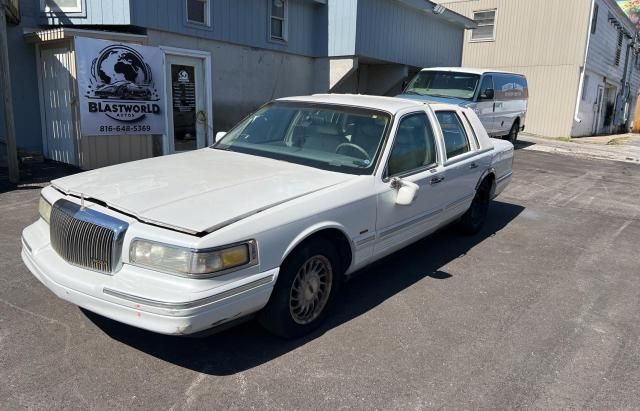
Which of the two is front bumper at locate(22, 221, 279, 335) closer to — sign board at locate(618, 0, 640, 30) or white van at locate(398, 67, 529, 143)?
white van at locate(398, 67, 529, 143)

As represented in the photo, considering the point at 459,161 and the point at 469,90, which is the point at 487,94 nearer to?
the point at 469,90

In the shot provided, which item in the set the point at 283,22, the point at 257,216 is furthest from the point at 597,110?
the point at 257,216

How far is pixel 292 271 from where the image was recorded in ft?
10.7

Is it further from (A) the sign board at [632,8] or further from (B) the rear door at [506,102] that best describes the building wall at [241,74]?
(A) the sign board at [632,8]

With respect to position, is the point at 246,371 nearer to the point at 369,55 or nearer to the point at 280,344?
the point at 280,344

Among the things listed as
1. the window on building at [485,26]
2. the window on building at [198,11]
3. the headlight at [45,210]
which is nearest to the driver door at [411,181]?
the headlight at [45,210]

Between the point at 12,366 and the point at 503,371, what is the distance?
2.98 metres

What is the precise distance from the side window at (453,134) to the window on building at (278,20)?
8010 millimetres

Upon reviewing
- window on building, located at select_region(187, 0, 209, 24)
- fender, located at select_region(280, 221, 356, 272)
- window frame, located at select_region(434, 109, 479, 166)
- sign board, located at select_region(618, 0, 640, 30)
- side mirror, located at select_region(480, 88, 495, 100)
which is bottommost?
fender, located at select_region(280, 221, 356, 272)

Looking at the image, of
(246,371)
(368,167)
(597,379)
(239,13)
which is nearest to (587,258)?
(597,379)

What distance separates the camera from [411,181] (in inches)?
169

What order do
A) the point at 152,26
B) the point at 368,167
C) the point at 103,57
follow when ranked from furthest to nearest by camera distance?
the point at 152,26, the point at 103,57, the point at 368,167

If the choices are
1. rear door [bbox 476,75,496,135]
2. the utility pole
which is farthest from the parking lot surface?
rear door [bbox 476,75,496,135]

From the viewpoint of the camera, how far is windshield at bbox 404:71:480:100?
12023mm
